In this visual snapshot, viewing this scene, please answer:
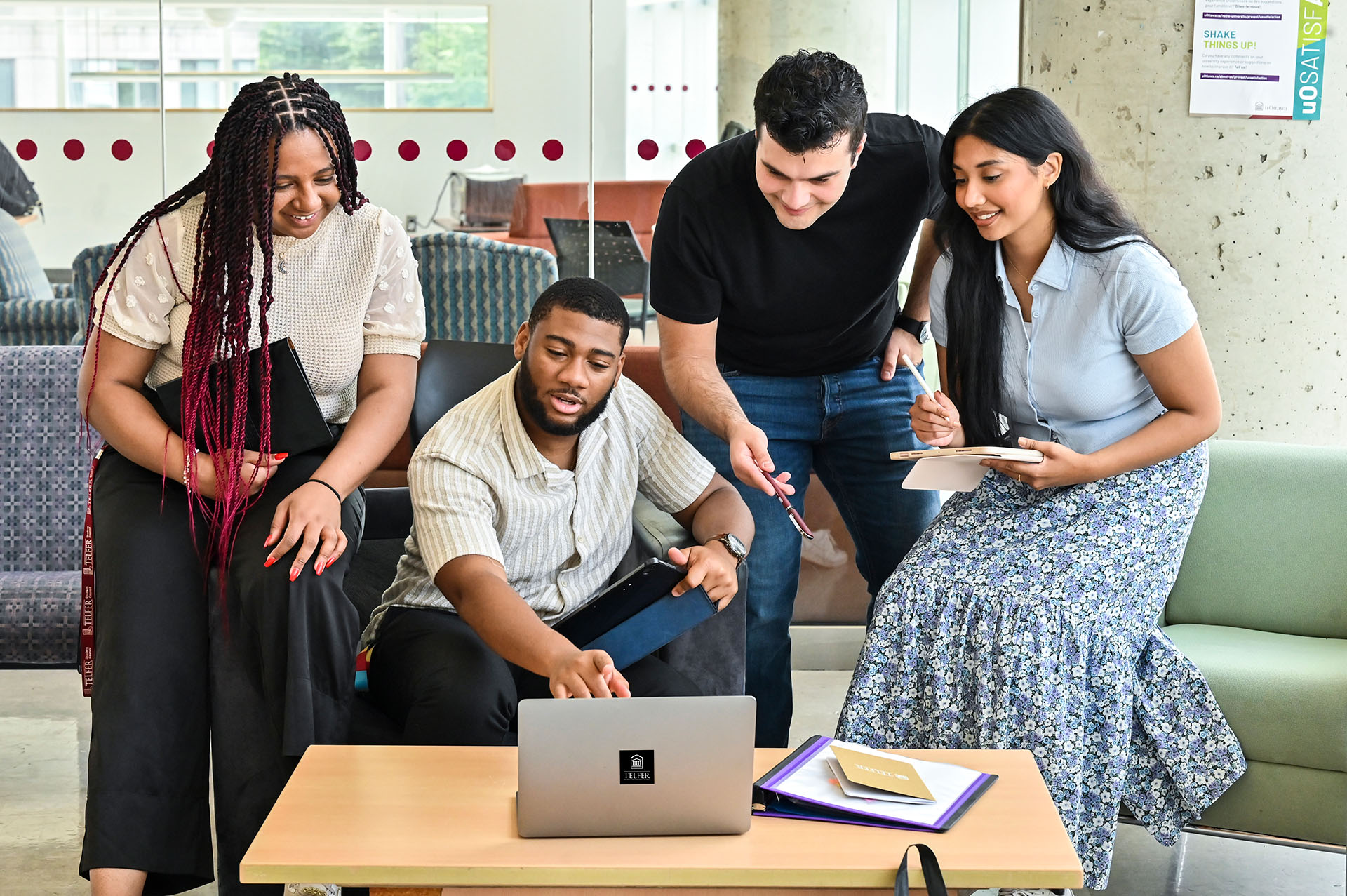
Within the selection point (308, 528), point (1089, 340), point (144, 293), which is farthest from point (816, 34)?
point (308, 528)

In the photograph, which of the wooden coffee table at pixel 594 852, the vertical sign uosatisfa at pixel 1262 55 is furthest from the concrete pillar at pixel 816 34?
the wooden coffee table at pixel 594 852

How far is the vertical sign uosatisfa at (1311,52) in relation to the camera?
320cm

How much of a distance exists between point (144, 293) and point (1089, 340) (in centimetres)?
164

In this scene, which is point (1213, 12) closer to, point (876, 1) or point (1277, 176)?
point (1277, 176)

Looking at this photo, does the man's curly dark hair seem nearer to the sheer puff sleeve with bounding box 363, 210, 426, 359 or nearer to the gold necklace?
the gold necklace

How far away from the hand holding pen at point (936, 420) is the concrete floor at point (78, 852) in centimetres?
88

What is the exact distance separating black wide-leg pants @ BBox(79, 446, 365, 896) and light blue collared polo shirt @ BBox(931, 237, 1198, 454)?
127 cm

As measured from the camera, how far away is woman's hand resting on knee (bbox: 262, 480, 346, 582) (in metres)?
2.09

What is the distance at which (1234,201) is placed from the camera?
3271 millimetres

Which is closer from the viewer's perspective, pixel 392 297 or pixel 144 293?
pixel 144 293

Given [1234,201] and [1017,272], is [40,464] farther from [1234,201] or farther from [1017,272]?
[1234,201]

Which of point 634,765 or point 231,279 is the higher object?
point 231,279

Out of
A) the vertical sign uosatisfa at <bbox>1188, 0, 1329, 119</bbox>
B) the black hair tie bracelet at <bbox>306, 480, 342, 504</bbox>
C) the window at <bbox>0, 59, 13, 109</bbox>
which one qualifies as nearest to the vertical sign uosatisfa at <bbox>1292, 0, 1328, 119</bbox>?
the vertical sign uosatisfa at <bbox>1188, 0, 1329, 119</bbox>

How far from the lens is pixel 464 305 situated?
4.08m
